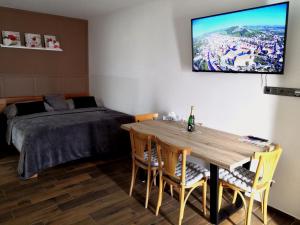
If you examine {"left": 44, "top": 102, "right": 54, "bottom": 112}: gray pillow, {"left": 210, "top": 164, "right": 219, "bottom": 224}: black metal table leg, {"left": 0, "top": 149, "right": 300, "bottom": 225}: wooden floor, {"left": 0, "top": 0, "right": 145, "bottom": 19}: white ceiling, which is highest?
{"left": 0, "top": 0, "right": 145, "bottom": 19}: white ceiling

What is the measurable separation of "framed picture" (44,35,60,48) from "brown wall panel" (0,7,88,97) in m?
0.08

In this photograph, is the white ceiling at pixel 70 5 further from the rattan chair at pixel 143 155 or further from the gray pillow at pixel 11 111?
the rattan chair at pixel 143 155

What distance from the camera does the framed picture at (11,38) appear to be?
13.7ft

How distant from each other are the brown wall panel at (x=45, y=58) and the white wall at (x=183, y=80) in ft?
0.88

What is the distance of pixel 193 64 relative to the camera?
2967mm

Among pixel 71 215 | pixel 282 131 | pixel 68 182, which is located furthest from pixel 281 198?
pixel 68 182

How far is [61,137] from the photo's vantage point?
11.0 ft

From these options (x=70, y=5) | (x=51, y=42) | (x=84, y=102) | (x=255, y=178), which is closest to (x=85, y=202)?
(x=255, y=178)

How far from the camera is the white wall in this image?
7.59ft

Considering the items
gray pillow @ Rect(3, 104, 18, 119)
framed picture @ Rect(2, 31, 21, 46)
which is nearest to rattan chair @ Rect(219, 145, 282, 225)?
gray pillow @ Rect(3, 104, 18, 119)

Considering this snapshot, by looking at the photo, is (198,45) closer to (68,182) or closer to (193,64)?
(193,64)

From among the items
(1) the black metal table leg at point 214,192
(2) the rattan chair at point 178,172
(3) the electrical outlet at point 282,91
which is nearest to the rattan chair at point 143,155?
(2) the rattan chair at point 178,172

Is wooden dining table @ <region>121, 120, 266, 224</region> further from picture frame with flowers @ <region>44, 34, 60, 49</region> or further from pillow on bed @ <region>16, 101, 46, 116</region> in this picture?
picture frame with flowers @ <region>44, 34, 60, 49</region>

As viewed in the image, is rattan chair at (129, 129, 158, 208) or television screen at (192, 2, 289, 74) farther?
rattan chair at (129, 129, 158, 208)
